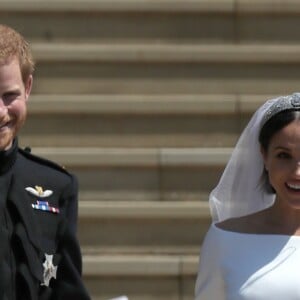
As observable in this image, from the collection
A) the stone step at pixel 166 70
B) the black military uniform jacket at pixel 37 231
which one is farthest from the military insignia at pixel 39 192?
the stone step at pixel 166 70

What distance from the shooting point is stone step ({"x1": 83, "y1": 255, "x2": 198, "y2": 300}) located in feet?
17.8

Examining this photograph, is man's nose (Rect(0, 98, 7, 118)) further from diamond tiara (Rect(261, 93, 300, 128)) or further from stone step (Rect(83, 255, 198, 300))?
stone step (Rect(83, 255, 198, 300))

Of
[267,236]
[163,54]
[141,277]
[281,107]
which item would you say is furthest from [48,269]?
[163,54]

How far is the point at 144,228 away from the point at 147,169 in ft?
0.99

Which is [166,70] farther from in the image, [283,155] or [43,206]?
[43,206]

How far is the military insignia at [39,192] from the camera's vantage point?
3.09 metres

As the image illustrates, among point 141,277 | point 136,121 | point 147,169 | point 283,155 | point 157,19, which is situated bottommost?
point 141,277

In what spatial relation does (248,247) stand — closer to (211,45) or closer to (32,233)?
(32,233)

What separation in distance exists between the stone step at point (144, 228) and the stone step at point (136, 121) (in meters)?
0.40

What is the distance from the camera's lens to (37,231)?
306 centimetres

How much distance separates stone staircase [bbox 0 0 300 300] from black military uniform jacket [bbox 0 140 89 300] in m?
2.30

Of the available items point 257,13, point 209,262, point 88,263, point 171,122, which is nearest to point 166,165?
point 171,122

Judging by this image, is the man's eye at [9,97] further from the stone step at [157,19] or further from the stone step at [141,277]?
the stone step at [157,19]

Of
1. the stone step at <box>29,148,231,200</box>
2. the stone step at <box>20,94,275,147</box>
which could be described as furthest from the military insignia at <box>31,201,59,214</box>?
the stone step at <box>20,94,275,147</box>
